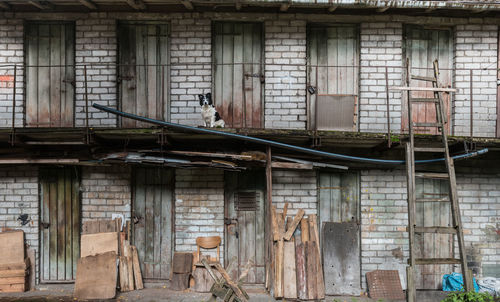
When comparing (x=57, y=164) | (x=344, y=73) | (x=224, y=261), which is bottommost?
(x=224, y=261)

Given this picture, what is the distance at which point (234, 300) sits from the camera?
4.05 m

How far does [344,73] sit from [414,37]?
4.62 feet

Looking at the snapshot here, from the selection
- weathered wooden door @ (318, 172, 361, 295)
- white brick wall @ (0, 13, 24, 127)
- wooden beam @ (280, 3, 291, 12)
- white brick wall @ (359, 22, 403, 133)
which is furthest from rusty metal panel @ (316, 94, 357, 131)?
white brick wall @ (0, 13, 24, 127)

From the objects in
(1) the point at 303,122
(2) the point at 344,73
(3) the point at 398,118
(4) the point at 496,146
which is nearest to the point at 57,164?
(1) the point at 303,122

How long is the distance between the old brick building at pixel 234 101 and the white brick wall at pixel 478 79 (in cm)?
2

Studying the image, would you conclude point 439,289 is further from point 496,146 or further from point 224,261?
point 224,261

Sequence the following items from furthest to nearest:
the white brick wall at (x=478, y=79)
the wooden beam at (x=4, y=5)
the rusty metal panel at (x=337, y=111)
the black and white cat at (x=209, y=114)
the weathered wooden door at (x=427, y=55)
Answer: the weathered wooden door at (x=427, y=55), the white brick wall at (x=478, y=79), the rusty metal panel at (x=337, y=111), the wooden beam at (x=4, y=5), the black and white cat at (x=209, y=114)

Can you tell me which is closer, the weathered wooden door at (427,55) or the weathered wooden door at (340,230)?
the weathered wooden door at (340,230)

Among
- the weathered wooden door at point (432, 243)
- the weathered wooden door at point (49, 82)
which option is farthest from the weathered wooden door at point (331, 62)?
the weathered wooden door at point (49, 82)

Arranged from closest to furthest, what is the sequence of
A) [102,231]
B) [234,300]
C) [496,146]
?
[234,300] → [496,146] → [102,231]

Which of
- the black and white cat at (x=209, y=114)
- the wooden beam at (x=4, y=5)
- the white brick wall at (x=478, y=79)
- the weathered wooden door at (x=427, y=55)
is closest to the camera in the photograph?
the black and white cat at (x=209, y=114)

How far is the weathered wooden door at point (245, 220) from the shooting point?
5957mm

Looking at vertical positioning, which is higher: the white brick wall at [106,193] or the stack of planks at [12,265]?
the white brick wall at [106,193]

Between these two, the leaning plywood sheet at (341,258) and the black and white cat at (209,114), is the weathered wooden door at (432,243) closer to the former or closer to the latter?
the leaning plywood sheet at (341,258)
